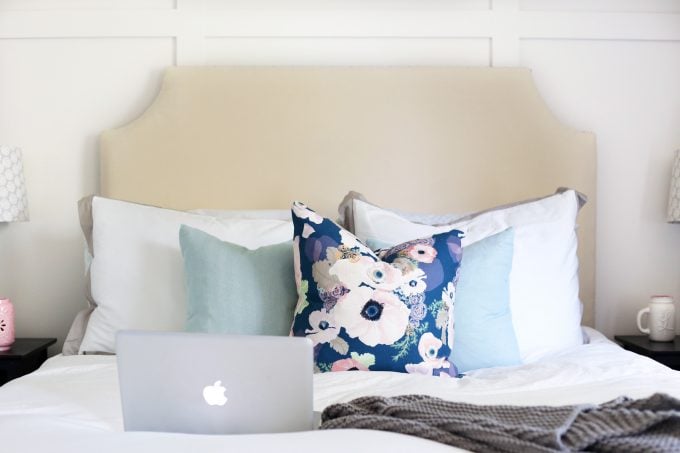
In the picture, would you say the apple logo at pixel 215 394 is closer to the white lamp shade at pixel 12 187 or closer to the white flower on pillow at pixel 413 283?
the white flower on pillow at pixel 413 283

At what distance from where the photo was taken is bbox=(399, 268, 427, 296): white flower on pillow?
1812 mm

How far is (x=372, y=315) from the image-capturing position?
5.87 feet

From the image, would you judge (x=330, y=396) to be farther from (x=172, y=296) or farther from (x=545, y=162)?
(x=545, y=162)

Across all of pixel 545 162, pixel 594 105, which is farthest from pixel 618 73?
pixel 545 162

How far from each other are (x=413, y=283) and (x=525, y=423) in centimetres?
71

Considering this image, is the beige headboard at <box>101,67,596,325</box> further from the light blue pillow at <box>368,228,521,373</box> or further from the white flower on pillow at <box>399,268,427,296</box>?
the white flower on pillow at <box>399,268,427,296</box>

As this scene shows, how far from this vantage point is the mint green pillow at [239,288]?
199cm

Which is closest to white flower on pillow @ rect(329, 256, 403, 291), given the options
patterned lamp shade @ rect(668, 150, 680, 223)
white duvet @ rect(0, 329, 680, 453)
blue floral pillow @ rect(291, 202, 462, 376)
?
blue floral pillow @ rect(291, 202, 462, 376)

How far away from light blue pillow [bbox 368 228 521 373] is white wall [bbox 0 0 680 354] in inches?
36.7

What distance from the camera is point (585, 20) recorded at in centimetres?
282

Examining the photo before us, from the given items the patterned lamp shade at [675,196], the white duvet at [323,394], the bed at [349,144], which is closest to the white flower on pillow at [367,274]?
the white duvet at [323,394]

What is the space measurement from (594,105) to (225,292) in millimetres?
1630

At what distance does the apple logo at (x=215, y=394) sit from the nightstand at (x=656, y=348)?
1.73m

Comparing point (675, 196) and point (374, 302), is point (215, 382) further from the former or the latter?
point (675, 196)
